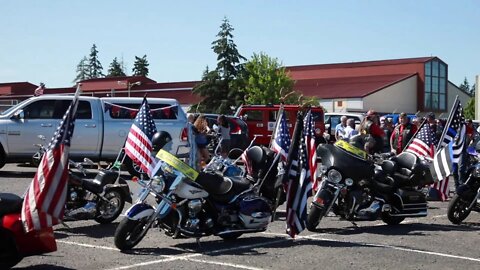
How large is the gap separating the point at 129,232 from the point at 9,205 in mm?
1577

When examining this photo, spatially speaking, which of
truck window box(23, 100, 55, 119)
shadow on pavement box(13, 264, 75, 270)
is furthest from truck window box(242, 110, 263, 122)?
shadow on pavement box(13, 264, 75, 270)

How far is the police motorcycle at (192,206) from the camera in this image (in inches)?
323

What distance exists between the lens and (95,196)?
33.6ft

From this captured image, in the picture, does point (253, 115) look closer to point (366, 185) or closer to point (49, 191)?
point (366, 185)

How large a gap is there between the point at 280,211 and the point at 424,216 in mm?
2498

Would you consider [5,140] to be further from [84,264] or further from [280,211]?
[84,264]

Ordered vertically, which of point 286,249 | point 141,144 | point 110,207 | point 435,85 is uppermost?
point 435,85

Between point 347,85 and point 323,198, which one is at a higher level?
point 347,85

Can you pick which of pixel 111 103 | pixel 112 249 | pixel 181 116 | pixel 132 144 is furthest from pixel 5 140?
pixel 112 249

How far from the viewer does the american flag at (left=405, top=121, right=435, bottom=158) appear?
12414 millimetres

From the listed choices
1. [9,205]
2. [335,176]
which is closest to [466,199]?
[335,176]

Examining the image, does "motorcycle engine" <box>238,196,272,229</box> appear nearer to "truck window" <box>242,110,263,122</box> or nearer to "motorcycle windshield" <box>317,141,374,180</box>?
"motorcycle windshield" <box>317,141,374,180</box>

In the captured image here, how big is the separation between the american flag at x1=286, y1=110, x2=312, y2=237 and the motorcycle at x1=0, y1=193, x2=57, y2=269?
3338mm

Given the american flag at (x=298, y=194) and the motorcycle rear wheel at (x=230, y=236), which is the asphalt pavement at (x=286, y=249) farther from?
the american flag at (x=298, y=194)
